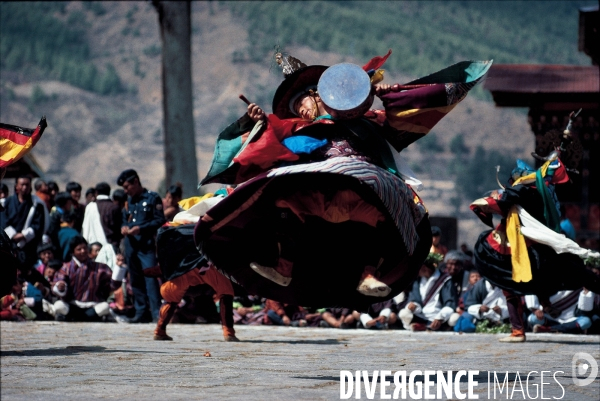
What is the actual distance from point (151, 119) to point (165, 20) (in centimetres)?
7126

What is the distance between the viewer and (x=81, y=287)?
42.4 ft

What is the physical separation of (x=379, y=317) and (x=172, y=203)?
257cm

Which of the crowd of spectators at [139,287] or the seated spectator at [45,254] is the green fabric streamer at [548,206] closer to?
the crowd of spectators at [139,287]

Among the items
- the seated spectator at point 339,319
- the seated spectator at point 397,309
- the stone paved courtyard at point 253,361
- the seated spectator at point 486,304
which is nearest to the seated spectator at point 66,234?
the stone paved courtyard at point 253,361

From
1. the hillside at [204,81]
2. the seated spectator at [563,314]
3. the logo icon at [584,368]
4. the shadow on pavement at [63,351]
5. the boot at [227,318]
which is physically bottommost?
the shadow on pavement at [63,351]

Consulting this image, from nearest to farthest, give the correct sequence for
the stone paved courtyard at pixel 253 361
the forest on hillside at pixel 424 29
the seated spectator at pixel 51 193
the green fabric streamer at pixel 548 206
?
the stone paved courtyard at pixel 253 361 → the green fabric streamer at pixel 548 206 → the seated spectator at pixel 51 193 → the forest on hillside at pixel 424 29

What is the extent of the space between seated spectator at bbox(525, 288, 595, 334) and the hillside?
56.0m

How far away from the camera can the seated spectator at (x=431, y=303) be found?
1199 centimetres

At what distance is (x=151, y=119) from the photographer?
89562 millimetres

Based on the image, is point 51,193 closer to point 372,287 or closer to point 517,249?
point 517,249

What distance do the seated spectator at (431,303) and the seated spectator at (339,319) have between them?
1.89 ft

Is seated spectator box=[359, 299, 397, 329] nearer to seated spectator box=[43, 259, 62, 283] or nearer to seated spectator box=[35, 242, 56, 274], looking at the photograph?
seated spectator box=[43, 259, 62, 283]

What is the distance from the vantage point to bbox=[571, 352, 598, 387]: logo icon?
6100 mm

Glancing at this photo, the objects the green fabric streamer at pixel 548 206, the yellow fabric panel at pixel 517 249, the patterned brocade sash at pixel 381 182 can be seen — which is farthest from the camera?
the green fabric streamer at pixel 548 206
